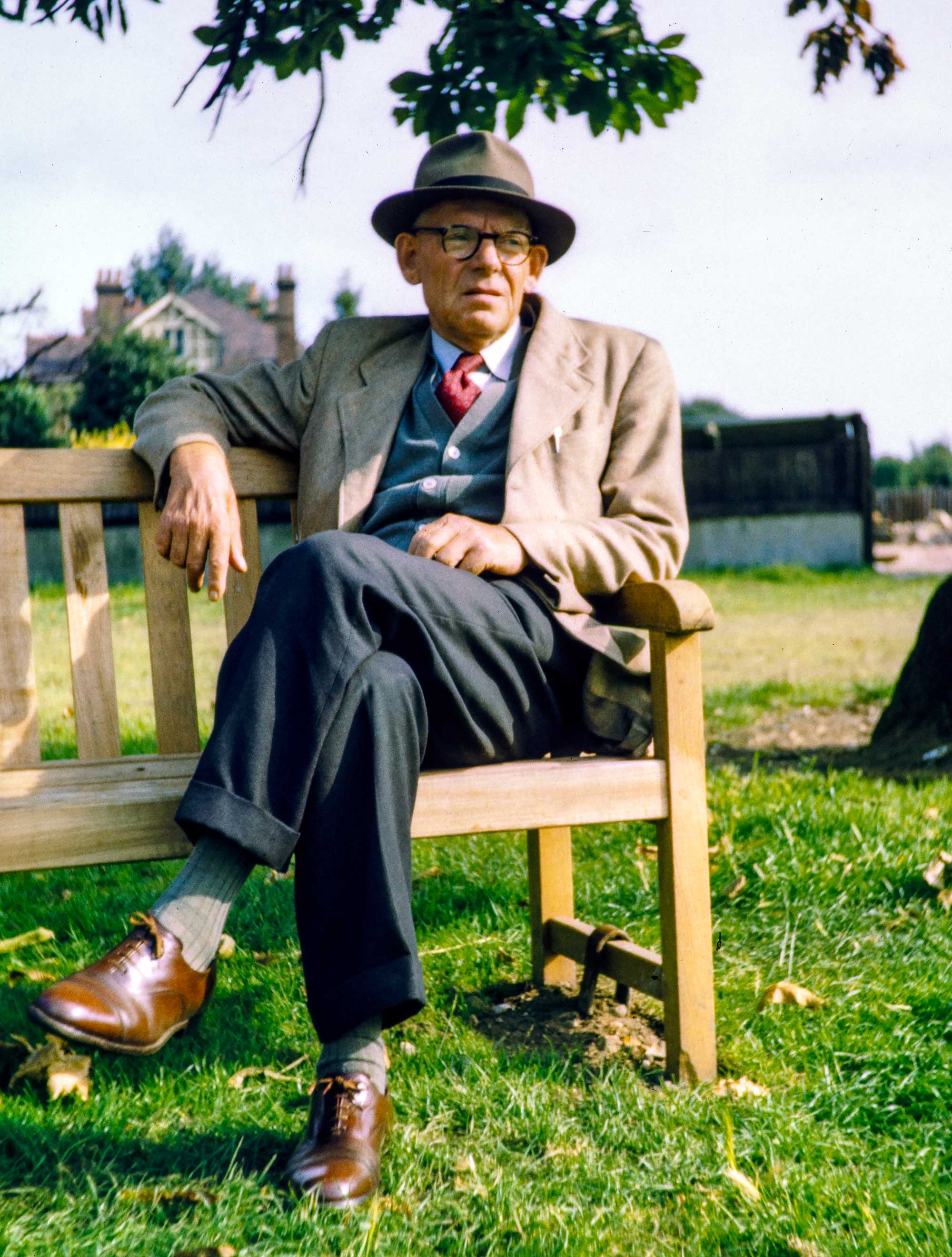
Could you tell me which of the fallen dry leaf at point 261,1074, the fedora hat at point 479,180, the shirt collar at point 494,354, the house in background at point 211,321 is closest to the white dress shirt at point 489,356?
the shirt collar at point 494,354

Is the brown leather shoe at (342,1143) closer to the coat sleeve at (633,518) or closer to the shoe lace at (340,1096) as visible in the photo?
the shoe lace at (340,1096)

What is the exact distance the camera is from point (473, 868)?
3912mm

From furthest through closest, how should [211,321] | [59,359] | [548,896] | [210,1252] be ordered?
[211,321] < [59,359] < [548,896] < [210,1252]

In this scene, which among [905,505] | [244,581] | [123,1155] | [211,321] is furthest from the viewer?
[211,321]

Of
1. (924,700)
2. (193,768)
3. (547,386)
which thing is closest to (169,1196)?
(193,768)

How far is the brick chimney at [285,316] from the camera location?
43188 millimetres

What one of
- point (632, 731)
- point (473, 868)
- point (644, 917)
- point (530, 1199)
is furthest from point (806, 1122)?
point (473, 868)

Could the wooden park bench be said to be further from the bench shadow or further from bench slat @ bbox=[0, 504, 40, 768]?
the bench shadow

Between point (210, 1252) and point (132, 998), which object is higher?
point (132, 998)

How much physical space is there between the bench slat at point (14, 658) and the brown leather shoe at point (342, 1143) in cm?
107

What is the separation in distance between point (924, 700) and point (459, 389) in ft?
10.4

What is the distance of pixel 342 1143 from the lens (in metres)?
2.12

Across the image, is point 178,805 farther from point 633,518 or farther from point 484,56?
point 484,56

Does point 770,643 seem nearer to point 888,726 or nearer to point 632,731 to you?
point 888,726
